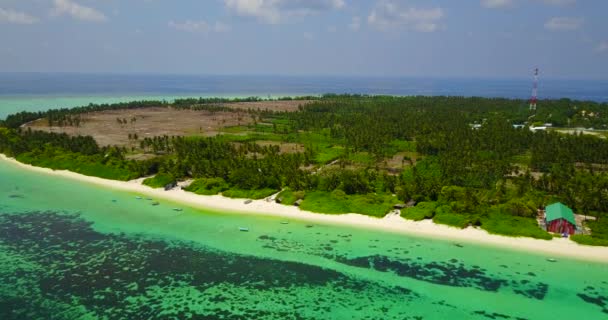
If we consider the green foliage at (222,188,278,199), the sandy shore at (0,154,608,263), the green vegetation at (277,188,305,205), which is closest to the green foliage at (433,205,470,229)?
the sandy shore at (0,154,608,263)

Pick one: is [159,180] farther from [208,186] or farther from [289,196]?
[289,196]

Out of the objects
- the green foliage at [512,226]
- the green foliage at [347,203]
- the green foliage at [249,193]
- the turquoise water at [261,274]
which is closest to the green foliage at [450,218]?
the green foliage at [512,226]

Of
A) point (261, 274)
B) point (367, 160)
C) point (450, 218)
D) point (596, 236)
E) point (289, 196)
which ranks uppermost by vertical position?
point (367, 160)

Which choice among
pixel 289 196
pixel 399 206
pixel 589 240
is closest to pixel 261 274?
pixel 289 196

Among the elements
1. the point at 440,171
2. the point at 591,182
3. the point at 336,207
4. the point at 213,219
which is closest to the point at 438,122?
the point at 440,171

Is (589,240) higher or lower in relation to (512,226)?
lower

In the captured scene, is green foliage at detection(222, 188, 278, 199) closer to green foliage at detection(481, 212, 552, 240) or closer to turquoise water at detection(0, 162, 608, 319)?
turquoise water at detection(0, 162, 608, 319)
